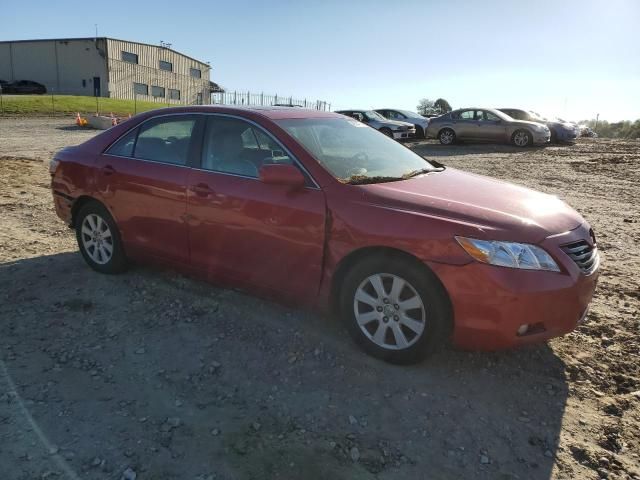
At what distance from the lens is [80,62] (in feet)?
172

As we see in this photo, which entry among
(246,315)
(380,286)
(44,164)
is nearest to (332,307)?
(380,286)

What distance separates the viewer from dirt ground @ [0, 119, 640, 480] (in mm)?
2660

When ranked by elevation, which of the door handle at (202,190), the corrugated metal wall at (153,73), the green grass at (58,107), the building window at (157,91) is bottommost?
the green grass at (58,107)

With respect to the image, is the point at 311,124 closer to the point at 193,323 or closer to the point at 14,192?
the point at 193,323

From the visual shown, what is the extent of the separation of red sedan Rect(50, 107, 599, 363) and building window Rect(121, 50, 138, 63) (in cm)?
5555

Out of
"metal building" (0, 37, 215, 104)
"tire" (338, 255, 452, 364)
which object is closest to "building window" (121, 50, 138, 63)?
"metal building" (0, 37, 215, 104)

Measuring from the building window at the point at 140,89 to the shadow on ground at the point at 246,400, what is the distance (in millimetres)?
57085

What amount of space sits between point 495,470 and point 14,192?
8.87 meters

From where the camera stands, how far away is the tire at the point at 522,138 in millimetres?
19828

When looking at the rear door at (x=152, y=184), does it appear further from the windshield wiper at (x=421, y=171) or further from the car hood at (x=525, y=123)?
the car hood at (x=525, y=123)

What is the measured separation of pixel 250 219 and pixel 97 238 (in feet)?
6.59

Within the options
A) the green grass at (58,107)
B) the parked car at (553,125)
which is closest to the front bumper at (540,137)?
the parked car at (553,125)

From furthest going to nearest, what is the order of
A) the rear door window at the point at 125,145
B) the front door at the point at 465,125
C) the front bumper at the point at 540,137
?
the front door at the point at 465,125 < the front bumper at the point at 540,137 < the rear door window at the point at 125,145

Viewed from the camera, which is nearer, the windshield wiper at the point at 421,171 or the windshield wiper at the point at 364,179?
the windshield wiper at the point at 364,179
